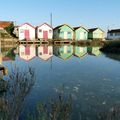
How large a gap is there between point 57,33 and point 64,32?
72.4 inches

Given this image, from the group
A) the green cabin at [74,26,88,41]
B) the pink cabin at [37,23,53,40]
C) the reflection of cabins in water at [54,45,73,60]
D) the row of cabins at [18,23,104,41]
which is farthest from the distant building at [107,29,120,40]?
the reflection of cabins in water at [54,45,73,60]

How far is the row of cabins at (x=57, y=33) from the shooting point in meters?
63.5

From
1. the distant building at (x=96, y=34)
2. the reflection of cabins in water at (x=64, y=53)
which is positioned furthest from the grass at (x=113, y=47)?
the distant building at (x=96, y=34)

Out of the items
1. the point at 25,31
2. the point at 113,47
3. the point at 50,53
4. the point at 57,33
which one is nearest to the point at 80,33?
the point at 57,33

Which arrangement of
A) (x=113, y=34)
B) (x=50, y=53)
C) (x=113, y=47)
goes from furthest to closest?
(x=113, y=34) → (x=113, y=47) → (x=50, y=53)

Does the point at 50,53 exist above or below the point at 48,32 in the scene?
below

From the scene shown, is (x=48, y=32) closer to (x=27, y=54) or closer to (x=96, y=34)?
(x=96, y=34)

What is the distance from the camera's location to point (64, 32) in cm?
6731

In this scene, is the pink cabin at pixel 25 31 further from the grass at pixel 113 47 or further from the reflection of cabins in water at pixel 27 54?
the grass at pixel 113 47

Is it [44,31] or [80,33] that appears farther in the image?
[80,33]

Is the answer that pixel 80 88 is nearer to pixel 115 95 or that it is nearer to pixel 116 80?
pixel 115 95

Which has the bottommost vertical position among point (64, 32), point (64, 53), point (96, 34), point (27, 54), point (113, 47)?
point (64, 53)

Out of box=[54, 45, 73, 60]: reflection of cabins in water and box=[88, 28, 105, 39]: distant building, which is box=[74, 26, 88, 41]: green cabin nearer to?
box=[88, 28, 105, 39]: distant building

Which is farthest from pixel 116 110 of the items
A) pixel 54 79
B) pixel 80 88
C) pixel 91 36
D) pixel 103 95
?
pixel 91 36
